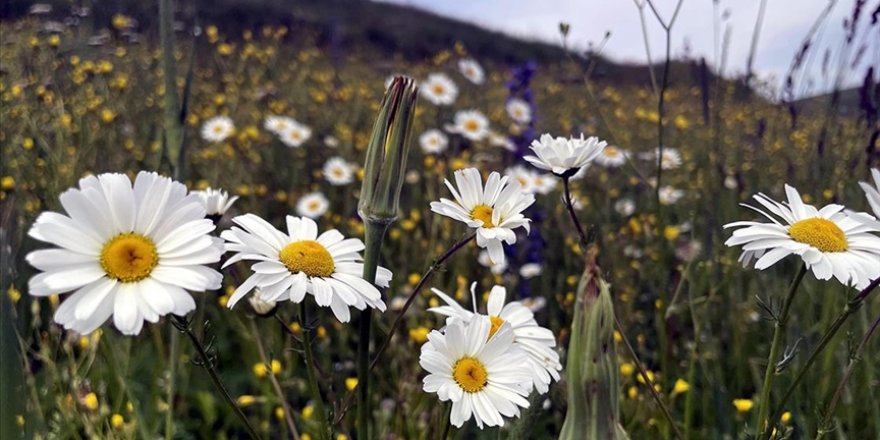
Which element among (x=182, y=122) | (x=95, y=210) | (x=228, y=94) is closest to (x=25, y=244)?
(x=182, y=122)

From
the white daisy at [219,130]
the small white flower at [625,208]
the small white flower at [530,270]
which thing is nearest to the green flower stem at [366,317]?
the small white flower at [530,270]

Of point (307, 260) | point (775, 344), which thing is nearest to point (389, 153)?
point (307, 260)

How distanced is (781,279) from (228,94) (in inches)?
143

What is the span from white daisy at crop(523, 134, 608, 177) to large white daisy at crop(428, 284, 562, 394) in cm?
18

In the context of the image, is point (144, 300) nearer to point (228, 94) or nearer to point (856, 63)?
point (856, 63)

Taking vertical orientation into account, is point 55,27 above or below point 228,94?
above

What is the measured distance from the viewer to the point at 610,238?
2252 millimetres

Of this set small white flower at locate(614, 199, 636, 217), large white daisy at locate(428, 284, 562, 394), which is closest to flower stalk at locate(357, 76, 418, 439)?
large white daisy at locate(428, 284, 562, 394)

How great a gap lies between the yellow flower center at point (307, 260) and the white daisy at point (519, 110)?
2564 mm

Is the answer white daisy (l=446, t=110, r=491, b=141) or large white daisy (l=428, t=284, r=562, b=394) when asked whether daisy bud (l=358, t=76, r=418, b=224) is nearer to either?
large white daisy (l=428, t=284, r=562, b=394)

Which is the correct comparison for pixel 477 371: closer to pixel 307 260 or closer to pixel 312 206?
pixel 307 260

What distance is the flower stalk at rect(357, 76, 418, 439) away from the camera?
0.68m

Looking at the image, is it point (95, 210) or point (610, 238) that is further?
point (610, 238)

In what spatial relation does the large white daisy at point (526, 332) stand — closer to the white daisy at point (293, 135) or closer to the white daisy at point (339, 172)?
the white daisy at point (339, 172)
